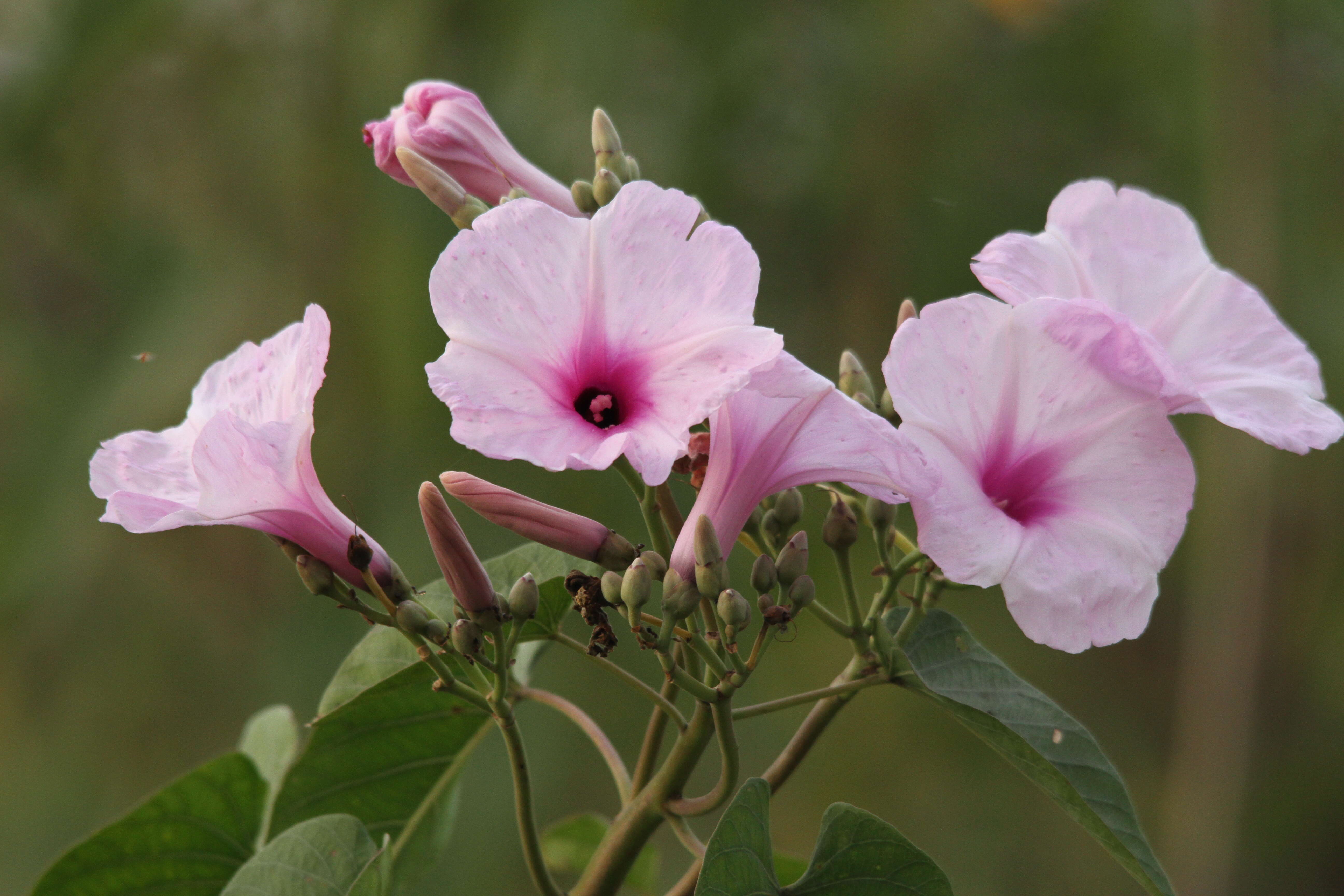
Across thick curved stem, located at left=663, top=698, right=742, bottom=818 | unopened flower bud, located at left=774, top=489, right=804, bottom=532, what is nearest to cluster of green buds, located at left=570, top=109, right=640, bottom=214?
unopened flower bud, located at left=774, top=489, right=804, bottom=532

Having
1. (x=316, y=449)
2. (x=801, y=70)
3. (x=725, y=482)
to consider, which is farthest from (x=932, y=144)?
(x=725, y=482)

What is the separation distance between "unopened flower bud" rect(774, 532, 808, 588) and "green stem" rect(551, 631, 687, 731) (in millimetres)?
134

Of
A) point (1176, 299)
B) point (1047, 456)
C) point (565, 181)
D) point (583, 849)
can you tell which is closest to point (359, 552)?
point (1047, 456)

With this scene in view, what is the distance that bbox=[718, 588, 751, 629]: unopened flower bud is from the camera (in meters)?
0.81

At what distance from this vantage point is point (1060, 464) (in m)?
0.87

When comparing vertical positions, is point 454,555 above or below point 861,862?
above

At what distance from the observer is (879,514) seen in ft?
3.04

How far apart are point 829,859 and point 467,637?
357mm

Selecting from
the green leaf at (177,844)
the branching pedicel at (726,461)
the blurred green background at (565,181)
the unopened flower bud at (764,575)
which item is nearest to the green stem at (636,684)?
the branching pedicel at (726,461)

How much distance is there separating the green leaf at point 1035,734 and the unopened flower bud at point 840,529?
0.42 feet

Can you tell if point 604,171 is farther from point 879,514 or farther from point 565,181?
point 565,181

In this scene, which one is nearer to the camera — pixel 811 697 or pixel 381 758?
pixel 811 697

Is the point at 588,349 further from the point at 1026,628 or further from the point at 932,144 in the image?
the point at 932,144

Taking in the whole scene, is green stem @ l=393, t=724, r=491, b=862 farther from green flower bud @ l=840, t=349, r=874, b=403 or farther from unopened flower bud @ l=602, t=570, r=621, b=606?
green flower bud @ l=840, t=349, r=874, b=403
